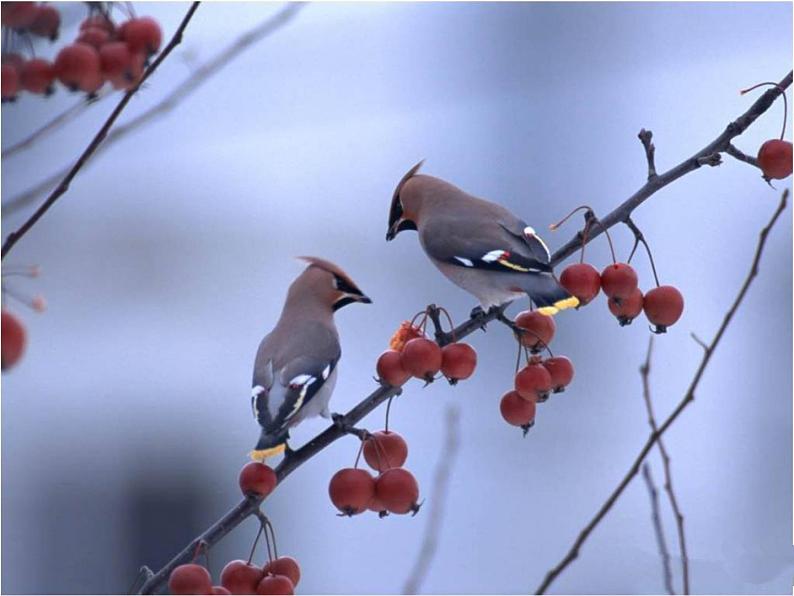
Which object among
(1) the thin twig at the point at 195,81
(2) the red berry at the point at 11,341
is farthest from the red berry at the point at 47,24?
(2) the red berry at the point at 11,341

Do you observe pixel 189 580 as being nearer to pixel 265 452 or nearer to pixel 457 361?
pixel 265 452

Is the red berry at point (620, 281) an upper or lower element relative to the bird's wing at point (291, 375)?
upper

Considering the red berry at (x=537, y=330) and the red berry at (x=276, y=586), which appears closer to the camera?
the red berry at (x=276, y=586)

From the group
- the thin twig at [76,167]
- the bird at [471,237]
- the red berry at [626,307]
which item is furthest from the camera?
the bird at [471,237]

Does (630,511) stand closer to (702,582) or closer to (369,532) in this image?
(369,532)

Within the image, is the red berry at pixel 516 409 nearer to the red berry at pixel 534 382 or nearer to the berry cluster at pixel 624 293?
the red berry at pixel 534 382

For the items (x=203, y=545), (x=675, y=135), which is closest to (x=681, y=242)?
(x=675, y=135)

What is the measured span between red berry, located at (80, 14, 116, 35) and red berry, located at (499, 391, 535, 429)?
0.70 metres

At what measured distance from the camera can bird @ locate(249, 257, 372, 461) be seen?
1.75 metres

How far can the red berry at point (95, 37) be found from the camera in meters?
1.23

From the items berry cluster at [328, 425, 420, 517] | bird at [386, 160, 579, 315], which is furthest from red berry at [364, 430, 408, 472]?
bird at [386, 160, 579, 315]

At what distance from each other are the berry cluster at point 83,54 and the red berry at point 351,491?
54 centimetres

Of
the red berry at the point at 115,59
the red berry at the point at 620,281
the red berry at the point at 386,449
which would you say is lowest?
the red berry at the point at 386,449

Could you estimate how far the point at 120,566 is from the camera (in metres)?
4.86
